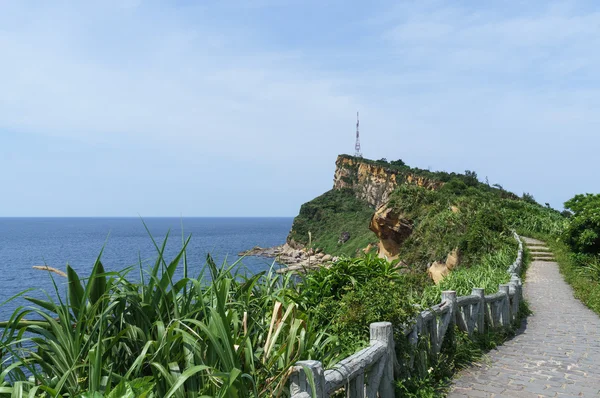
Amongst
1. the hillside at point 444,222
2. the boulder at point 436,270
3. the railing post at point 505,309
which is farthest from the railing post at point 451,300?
the boulder at point 436,270

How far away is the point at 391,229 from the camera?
28.6 m

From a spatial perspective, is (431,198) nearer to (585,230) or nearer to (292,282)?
(585,230)

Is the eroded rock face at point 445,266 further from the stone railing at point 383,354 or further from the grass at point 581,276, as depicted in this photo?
the stone railing at point 383,354

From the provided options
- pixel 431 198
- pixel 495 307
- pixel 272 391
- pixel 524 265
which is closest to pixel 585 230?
pixel 524 265

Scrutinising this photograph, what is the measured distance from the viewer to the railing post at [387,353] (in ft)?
16.8

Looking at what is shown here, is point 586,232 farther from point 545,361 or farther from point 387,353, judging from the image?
point 387,353

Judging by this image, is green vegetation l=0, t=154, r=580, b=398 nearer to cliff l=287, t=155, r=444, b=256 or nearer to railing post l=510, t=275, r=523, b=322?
railing post l=510, t=275, r=523, b=322

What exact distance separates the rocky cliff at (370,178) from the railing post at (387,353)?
49.5 meters

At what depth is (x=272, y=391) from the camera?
12.4ft

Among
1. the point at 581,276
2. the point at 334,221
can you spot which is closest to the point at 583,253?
the point at 581,276

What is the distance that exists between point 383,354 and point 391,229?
23.9 m

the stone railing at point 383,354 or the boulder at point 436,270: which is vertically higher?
the stone railing at point 383,354

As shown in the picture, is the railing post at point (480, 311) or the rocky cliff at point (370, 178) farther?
the rocky cliff at point (370, 178)

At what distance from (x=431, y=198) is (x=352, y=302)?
937 inches
